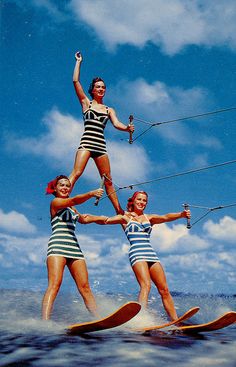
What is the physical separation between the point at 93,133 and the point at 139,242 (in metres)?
2.63

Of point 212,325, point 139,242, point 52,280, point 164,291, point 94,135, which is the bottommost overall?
point 212,325

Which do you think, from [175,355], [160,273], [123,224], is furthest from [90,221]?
[175,355]

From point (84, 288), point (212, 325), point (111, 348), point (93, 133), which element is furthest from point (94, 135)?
point (111, 348)

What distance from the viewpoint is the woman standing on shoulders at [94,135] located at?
365 inches

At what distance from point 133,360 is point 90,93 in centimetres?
648

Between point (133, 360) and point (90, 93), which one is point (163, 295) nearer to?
point (133, 360)

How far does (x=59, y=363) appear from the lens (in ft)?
14.6

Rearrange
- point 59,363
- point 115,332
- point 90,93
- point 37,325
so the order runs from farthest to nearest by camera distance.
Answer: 1. point 90,93
2. point 37,325
3. point 115,332
4. point 59,363

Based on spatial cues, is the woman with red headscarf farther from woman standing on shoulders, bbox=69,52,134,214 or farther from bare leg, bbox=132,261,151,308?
woman standing on shoulders, bbox=69,52,134,214

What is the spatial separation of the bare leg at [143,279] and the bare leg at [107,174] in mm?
1493

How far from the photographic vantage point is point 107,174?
9422 mm

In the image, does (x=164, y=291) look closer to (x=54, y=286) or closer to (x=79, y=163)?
(x=54, y=286)

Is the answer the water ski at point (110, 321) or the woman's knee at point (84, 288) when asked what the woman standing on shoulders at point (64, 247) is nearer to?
the woman's knee at point (84, 288)

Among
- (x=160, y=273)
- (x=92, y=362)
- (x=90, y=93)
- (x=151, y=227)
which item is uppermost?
(x=90, y=93)
